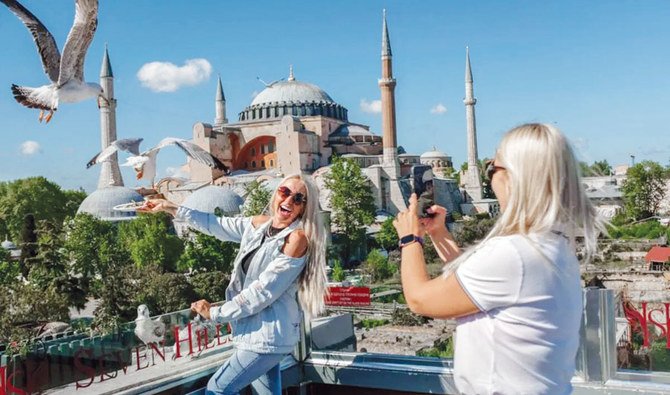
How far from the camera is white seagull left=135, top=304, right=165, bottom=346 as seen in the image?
8.03ft

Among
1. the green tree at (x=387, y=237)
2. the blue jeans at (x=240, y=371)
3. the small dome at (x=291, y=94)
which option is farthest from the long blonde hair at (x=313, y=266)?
the small dome at (x=291, y=94)

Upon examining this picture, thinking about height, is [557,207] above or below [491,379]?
above

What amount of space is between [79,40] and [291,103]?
33.3 metres

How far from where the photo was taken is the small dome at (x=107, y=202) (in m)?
27.0

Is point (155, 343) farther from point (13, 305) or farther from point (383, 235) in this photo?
point (383, 235)

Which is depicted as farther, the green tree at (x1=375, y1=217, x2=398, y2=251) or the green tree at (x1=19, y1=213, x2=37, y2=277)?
the green tree at (x1=375, y1=217, x2=398, y2=251)

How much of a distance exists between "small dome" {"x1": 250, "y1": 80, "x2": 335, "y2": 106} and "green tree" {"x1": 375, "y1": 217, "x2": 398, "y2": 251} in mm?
12709

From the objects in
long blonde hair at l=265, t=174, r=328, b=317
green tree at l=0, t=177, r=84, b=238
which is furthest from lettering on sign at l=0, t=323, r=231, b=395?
green tree at l=0, t=177, r=84, b=238

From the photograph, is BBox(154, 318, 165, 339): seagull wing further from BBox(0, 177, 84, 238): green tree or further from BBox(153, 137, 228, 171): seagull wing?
BBox(0, 177, 84, 238): green tree

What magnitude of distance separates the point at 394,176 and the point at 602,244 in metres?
10.4

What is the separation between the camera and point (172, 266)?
20.5m

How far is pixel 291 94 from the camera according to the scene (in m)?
36.5

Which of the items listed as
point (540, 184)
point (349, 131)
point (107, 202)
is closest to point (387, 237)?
point (349, 131)

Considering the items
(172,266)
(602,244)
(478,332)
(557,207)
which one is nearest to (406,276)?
(478,332)
